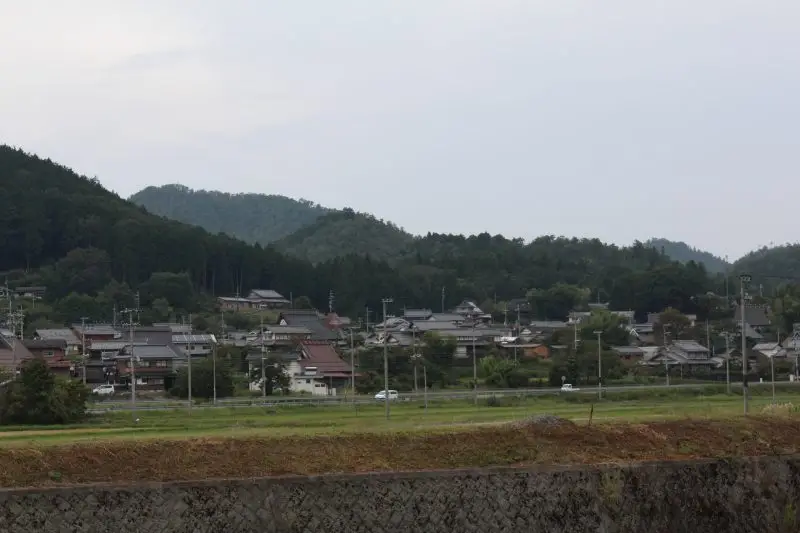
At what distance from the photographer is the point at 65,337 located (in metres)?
55.8

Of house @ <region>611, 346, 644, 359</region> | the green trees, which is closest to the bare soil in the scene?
the green trees

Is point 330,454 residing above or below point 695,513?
above

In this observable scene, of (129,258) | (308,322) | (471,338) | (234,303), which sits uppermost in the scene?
(129,258)

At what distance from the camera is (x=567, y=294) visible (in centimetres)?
8031

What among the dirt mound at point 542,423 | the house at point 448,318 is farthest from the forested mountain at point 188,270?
the dirt mound at point 542,423

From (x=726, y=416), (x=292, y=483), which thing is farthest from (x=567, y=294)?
(x=292, y=483)

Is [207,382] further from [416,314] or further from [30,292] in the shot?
[416,314]

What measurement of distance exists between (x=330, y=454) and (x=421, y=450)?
1112mm

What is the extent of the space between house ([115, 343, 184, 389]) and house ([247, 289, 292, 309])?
89.4ft

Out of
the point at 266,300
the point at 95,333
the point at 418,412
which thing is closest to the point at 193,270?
the point at 266,300

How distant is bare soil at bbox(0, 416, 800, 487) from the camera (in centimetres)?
1063

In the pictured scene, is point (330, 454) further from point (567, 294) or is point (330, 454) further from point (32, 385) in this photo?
point (567, 294)

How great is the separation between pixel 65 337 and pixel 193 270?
24443 millimetres

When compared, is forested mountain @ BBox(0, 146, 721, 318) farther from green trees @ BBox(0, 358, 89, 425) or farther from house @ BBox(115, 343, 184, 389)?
green trees @ BBox(0, 358, 89, 425)
